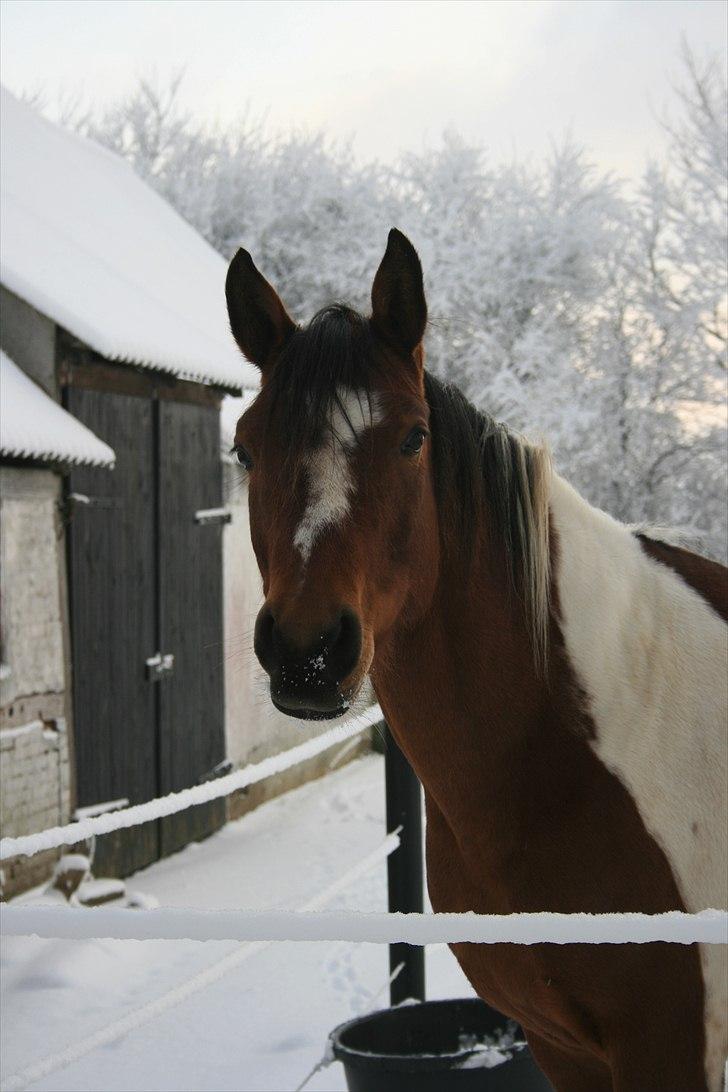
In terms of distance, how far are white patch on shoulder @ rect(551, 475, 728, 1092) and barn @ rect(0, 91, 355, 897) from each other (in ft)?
12.2

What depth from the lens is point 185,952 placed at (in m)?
5.20

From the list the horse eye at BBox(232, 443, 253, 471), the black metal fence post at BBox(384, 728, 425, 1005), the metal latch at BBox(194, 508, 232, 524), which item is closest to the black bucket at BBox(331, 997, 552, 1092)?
the black metal fence post at BBox(384, 728, 425, 1005)

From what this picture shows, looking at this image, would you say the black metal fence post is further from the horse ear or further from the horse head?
the horse ear

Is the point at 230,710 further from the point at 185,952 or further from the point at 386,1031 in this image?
the point at 386,1031

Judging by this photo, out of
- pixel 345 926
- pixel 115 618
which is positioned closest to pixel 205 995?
pixel 115 618

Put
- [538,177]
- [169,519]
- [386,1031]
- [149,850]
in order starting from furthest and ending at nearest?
[538,177], [169,519], [149,850], [386,1031]

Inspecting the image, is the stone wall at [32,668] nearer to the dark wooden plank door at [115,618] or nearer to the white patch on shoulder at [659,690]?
the dark wooden plank door at [115,618]

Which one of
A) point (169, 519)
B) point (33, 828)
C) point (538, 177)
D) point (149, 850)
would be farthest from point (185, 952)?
point (538, 177)

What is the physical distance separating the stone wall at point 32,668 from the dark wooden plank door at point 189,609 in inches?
45.3

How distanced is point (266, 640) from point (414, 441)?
0.50m

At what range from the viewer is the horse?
A: 1827 mm

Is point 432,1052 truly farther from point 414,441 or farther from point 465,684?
point 414,441

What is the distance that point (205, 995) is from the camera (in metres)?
4.64

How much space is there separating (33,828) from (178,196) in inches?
672
